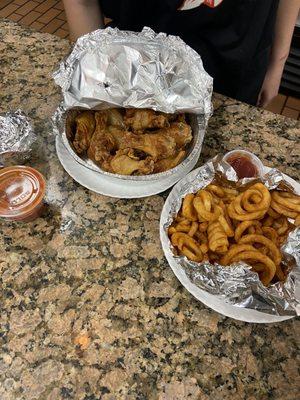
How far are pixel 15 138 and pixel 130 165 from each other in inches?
11.6

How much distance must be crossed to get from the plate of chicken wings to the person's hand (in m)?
0.52

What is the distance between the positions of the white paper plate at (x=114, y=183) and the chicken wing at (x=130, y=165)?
0.07 feet

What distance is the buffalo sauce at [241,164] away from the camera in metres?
0.80

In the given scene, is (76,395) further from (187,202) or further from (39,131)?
(39,131)

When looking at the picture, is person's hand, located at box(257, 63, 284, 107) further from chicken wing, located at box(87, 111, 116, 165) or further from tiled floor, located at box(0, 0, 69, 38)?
tiled floor, located at box(0, 0, 69, 38)

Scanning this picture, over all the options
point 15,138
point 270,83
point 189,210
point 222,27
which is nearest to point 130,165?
point 189,210

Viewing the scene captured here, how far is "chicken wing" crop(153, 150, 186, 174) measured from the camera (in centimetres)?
81


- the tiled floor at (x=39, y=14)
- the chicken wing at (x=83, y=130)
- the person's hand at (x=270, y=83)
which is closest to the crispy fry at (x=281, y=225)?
the chicken wing at (x=83, y=130)

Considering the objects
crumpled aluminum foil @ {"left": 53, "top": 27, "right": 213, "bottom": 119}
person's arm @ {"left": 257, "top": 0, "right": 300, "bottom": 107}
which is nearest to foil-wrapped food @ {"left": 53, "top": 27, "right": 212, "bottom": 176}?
crumpled aluminum foil @ {"left": 53, "top": 27, "right": 213, "bottom": 119}

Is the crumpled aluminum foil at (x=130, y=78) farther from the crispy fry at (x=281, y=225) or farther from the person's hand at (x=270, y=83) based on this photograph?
the person's hand at (x=270, y=83)

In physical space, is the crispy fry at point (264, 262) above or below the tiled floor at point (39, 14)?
above

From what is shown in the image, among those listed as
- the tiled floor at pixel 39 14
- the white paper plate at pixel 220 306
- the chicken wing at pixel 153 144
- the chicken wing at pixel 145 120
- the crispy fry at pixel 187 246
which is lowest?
the tiled floor at pixel 39 14

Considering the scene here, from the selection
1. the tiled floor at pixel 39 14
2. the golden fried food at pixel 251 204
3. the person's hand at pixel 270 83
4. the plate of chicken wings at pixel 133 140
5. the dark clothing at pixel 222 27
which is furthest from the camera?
the tiled floor at pixel 39 14

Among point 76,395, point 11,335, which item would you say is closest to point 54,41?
point 11,335
